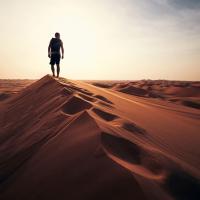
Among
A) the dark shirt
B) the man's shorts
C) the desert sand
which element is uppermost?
the dark shirt

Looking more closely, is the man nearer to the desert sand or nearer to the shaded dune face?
the shaded dune face

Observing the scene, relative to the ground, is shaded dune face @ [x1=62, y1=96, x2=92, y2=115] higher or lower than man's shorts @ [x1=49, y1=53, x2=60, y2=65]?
lower

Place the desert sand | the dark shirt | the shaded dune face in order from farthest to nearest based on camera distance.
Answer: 1. the dark shirt
2. the shaded dune face
3. the desert sand

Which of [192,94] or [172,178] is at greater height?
[172,178]

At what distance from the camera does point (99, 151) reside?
209cm

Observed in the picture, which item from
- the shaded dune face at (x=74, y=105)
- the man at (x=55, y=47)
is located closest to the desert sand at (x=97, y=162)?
the shaded dune face at (x=74, y=105)

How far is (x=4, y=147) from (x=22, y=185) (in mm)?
1393

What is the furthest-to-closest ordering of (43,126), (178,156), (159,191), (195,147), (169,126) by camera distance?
(169,126), (43,126), (195,147), (178,156), (159,191)

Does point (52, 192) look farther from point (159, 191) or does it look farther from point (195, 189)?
point (195, 189)

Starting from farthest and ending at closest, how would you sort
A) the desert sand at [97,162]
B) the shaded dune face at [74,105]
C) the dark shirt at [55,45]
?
the dark shirt at [55,45]
the shaded dune face at [74,105]
the desert sand at [97,162]

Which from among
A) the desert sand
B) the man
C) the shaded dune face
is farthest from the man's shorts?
the desert sand

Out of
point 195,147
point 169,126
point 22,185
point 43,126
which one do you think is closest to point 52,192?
point 22,185

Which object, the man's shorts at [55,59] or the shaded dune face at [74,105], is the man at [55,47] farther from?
the shaded dune face at [74,105]

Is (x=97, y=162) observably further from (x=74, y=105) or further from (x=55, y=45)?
(x=55, y=45)
